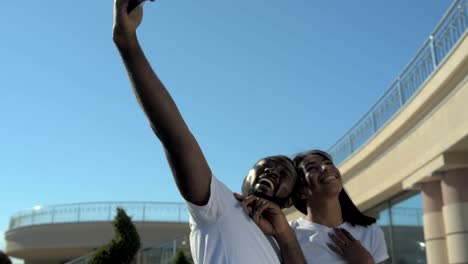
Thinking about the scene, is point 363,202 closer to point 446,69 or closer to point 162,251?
point 446,69

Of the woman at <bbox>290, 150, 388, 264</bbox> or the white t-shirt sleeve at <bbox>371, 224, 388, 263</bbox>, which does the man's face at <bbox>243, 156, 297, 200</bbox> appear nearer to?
the woman at <bbox>290, 150, 388, 264</bbox>

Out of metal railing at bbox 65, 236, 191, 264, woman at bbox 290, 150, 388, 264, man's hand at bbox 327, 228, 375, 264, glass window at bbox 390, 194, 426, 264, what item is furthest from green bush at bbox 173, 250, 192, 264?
man's hand at bbox 327, 228, 375, 264

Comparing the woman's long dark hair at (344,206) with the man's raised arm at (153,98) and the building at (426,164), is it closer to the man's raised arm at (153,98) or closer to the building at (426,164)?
the man's raised arm at (153,98)

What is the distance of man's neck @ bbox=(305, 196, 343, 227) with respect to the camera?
2627 mm

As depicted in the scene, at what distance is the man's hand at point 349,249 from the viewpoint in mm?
2275

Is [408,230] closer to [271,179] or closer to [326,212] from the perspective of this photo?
[326,212]

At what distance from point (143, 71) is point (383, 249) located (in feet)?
5.03

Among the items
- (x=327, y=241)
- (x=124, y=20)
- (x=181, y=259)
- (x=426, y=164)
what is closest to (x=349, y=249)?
(x=327, y=241)

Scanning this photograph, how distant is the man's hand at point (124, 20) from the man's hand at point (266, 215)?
57 centimetres

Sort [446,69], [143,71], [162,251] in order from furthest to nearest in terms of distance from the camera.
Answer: [162,251] < [446,69] < [143,71]

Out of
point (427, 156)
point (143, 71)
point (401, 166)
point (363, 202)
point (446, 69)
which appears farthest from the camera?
point (363, 202)

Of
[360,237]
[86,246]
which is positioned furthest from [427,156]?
[86,246]

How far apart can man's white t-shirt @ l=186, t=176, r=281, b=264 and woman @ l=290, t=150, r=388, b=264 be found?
2.60 feet

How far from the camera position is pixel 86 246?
22031mm
